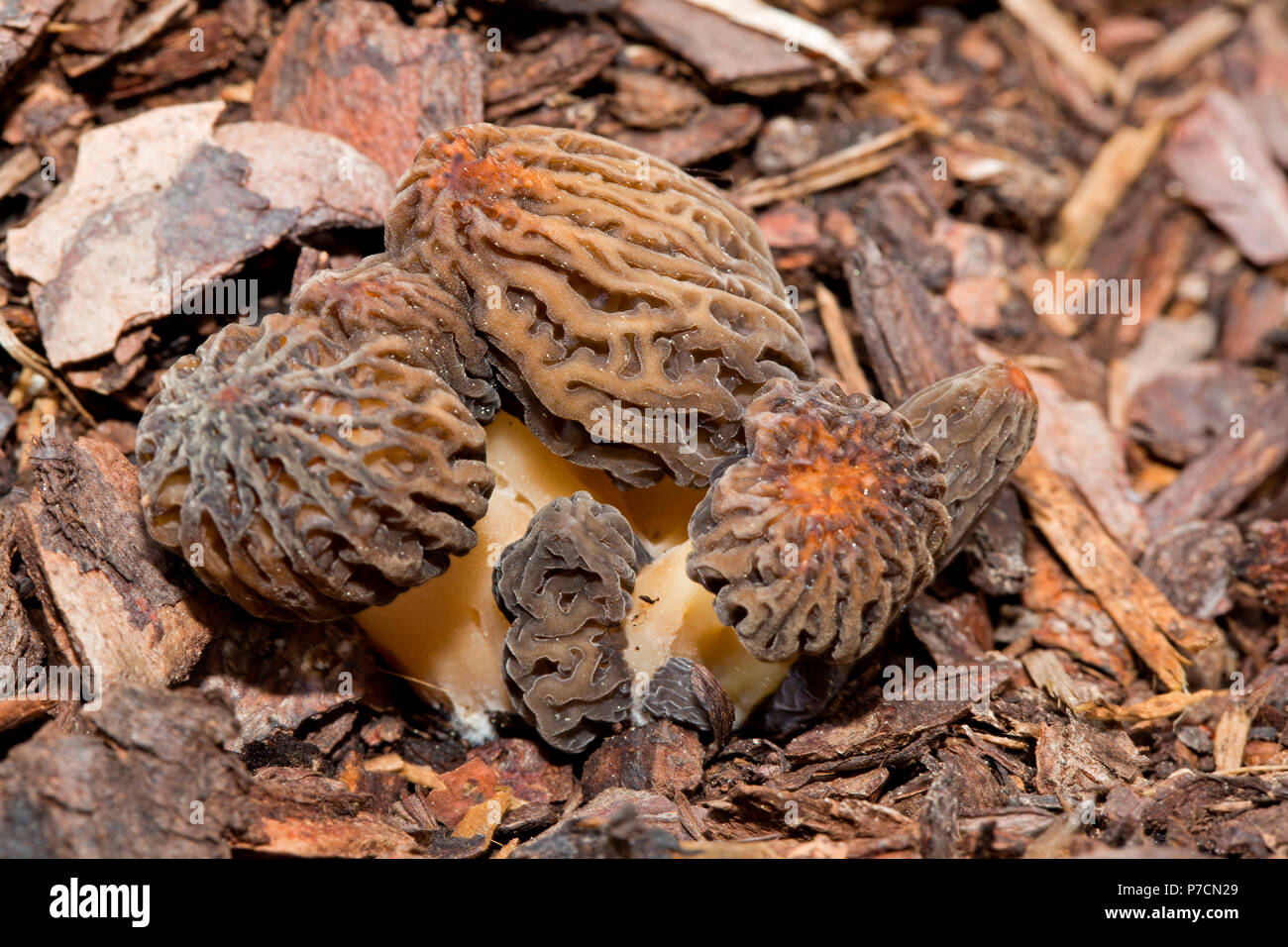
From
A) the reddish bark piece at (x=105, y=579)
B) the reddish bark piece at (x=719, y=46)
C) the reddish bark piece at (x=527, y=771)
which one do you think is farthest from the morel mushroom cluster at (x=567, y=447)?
the reddish bark piece at (x=719, y=46)

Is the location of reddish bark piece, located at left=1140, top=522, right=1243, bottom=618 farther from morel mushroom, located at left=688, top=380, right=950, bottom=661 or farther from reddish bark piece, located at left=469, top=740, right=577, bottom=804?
reddish bark piece, located at left=469, top=740, right=577, bottom=804

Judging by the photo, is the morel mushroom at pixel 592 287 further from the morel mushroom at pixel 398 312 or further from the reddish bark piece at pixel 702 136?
the reddish bark piece at pixel 702 136

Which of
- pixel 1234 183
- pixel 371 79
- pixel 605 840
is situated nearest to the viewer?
pixel 605 840

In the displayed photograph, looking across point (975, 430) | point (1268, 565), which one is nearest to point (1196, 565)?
point (1268, 565)

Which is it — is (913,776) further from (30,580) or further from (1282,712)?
(30,580)

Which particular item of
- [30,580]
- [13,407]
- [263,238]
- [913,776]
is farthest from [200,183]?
[913,776]

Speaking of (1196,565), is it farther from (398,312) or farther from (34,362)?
(34,362)
